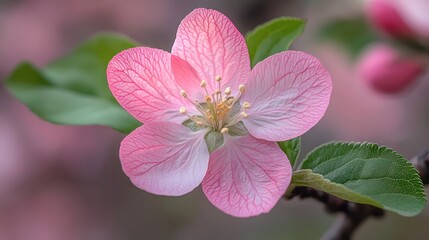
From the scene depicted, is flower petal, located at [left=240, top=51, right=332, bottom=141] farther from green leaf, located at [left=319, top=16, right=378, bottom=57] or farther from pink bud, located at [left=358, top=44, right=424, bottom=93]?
green leaf, located at [left=319, top=16, right=378, bottom=57]

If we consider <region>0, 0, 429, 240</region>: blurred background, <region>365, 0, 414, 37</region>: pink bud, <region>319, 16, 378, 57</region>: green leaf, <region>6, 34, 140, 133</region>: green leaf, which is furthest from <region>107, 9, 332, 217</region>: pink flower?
<region>0, 0, 429, 240</region>: blurred background

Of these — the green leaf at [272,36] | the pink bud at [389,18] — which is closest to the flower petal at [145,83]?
the green leaf at [272,36]

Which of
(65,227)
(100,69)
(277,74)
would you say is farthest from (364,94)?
(277,74)

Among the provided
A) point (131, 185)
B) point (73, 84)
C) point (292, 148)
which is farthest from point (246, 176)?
point (131, 185)

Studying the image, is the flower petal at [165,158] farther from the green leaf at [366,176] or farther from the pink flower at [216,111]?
the green leaf at [366,176]

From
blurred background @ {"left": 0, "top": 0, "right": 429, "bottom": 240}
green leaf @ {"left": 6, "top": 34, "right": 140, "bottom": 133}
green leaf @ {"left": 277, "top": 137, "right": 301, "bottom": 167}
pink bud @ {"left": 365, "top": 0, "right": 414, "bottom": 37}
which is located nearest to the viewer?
green leaf @ {"left": 277, "top": 137, "right": 301, "bottom": 167}

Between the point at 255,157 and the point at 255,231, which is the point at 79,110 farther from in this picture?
the point at 255,231
